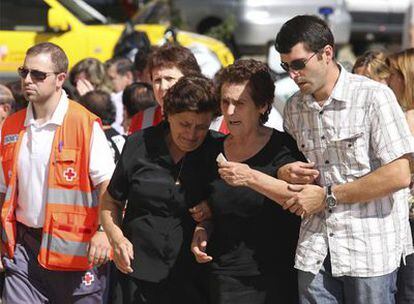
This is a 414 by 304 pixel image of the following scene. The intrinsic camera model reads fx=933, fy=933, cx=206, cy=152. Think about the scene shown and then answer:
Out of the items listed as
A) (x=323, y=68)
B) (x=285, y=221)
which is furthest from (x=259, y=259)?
(x=323, y=68)

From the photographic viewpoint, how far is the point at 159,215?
14.7 feet

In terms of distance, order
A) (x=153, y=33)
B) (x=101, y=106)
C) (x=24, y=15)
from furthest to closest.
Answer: (x=153, y=33), (x=24, y=15), (x=101, y=106)

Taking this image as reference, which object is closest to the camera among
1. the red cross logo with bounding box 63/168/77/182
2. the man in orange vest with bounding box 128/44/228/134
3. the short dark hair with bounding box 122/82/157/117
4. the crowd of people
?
the crowd of people

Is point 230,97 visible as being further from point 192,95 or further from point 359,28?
point 359,28

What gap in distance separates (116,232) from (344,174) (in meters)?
1.16

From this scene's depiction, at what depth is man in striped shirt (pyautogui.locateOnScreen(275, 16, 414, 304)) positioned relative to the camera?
4051mm

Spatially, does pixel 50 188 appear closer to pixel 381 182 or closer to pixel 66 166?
pixel 66 166

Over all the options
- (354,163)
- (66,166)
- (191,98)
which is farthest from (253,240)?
(66,166)

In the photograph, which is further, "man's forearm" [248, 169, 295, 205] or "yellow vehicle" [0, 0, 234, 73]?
"yellow vehicle" [0, 0, 234, 73]

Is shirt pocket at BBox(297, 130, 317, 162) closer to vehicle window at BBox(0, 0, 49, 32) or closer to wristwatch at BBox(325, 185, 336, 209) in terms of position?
wristwatch at BBox(325, 185, 336, 209)

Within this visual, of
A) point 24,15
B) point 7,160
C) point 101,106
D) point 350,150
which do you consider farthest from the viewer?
point 24,15

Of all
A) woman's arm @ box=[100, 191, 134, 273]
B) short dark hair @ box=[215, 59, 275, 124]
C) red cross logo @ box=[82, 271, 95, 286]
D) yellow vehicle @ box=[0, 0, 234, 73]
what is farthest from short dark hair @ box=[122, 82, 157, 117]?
yellow vehicle @ box=[0, 0, 234, 73]

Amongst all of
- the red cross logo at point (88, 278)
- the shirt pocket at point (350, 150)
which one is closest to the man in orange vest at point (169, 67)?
the red cross logo at point (88, 278)

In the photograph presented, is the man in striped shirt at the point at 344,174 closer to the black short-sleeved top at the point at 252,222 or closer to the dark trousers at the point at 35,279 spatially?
the black short-sleeved top at the point at 252,222
